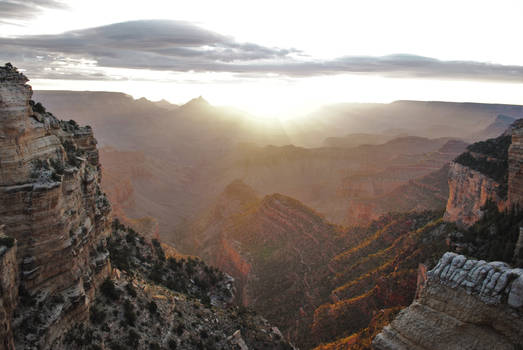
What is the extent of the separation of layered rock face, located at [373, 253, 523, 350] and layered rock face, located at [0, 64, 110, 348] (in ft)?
36.1

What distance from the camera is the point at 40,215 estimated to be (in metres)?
11.7

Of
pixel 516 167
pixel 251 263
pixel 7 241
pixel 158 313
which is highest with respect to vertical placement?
pixel 516 167

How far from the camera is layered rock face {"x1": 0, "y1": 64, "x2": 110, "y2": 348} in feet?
37.0

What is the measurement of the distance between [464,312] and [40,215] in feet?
44.1

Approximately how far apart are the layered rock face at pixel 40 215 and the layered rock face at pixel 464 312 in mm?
10997

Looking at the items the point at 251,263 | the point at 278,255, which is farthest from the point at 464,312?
the point at 251,263

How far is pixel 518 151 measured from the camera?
767 inches

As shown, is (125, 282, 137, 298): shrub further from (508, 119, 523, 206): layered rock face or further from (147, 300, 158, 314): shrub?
(508, 119, 523, 206): layered rock face

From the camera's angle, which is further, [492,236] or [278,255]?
[278,255]

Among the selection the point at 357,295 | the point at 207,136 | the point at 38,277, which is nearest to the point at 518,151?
the point at 357,295

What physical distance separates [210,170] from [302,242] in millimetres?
94986

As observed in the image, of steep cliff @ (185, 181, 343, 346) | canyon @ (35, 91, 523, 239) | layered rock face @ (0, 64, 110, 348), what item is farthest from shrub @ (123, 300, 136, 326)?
canyon @ (35, 91, 523, 239)

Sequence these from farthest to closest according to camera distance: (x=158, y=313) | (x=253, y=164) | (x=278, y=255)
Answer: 1. (x=253, y=164)
2. (x=278, y=255)
3. (x=158, y=313)

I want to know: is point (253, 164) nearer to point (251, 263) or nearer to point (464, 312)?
point (251, 263)
